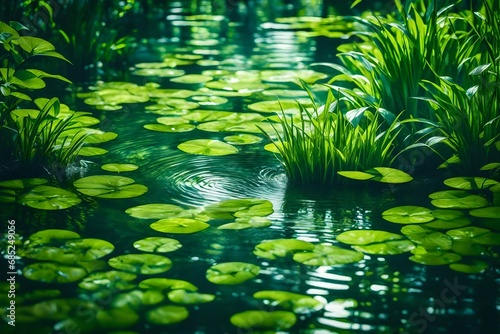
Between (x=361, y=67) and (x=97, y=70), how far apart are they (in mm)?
1895

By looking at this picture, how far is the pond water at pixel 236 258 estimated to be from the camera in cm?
195

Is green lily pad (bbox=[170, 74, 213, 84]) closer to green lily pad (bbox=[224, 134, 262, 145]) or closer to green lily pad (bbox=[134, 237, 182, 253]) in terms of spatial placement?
green lily pad (bbox=[224, 134, 262, 145])

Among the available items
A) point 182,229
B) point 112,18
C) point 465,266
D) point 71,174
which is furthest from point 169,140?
point 112,18

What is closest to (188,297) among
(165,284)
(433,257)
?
(165,284)

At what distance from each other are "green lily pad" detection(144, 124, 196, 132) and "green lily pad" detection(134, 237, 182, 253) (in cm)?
123

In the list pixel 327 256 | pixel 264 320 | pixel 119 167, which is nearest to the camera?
pixel 264 320

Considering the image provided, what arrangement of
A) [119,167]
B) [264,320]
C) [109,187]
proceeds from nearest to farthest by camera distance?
[264,320], [109,187], [119,167]

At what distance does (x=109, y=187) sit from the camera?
2.90m

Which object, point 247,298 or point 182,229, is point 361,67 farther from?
point 247,298

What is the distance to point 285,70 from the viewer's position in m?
4.75

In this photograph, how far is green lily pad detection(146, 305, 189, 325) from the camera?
193 centimetres

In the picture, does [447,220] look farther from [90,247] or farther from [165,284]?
[90,247]

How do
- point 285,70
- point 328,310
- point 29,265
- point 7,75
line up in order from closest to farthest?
1. point 328,310
2. point 29,265
3. point 7,75
4. point 285,70

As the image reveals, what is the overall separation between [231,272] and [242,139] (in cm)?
134
